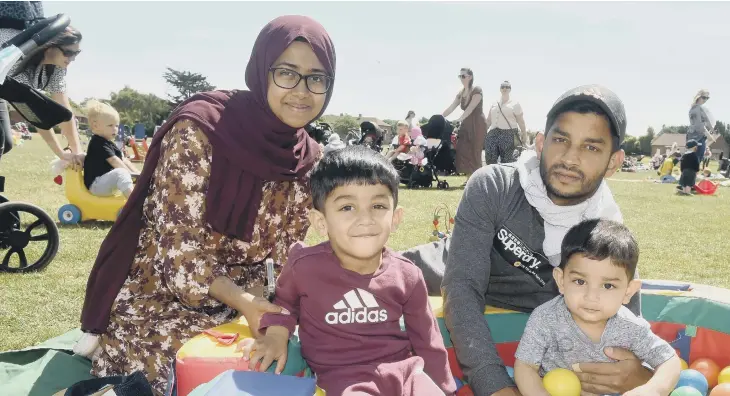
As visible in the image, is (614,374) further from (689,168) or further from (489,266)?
(689,168)

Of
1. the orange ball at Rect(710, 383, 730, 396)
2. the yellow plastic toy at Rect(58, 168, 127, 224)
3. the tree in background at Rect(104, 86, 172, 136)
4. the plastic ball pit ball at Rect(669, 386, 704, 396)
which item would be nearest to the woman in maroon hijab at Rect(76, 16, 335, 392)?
the plastic ball pit ball at Rect(669, 386, 704, 396)

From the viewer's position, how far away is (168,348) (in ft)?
8.04

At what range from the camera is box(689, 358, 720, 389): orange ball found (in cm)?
280

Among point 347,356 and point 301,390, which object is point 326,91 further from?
point 301,390

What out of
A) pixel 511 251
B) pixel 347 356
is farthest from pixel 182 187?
pixel 511 251

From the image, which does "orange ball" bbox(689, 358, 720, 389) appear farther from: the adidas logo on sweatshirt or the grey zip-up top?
the adidas logo on sweatshirt

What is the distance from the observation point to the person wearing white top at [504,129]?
36.0 ft

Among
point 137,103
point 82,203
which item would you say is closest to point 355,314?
point 82,203

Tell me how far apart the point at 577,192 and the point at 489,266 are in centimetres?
47

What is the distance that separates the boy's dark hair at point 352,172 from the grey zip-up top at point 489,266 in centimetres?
47

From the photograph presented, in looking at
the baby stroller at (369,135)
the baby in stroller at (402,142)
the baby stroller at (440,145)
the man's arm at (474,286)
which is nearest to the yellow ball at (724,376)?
the man's arm at (474,286)

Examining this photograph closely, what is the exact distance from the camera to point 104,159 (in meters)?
6.59

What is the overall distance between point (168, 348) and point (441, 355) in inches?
44.7

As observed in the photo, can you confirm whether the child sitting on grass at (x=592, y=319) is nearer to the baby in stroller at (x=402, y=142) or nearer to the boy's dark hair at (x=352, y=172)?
the boy's dark hair at (x=352, y=172)
